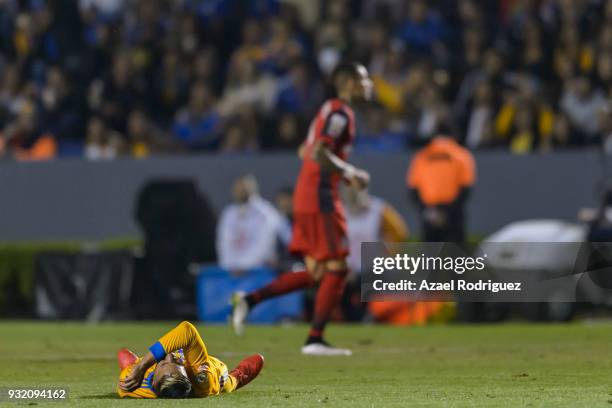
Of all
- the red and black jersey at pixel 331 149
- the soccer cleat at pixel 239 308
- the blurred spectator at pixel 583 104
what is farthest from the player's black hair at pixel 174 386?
the blurred spectator at pixel 583 104

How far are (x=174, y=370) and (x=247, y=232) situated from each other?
34.4ft

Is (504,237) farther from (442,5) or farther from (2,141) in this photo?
(2,141)

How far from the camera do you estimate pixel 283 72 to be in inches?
823

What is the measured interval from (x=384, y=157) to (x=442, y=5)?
2.58 metres

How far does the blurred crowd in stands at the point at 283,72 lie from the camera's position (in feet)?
63.0

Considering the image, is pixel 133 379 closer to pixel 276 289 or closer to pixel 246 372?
pixel 246 372

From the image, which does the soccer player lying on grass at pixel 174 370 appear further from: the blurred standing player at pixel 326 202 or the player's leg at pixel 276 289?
the player's leg at pixel 276 289

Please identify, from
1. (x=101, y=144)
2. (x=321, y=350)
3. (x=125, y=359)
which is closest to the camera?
(x=125, y=359)

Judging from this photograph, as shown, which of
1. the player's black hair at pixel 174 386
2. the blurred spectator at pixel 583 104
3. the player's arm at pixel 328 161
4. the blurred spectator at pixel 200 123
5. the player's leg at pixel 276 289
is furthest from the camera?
the blurred spectator at pixel 200 123

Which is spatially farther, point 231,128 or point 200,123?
point 200,123

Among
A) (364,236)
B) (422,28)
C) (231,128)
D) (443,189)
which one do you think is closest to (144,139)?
(231,128)

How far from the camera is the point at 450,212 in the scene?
18219mm

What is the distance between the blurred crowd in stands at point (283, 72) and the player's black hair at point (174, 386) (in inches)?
410


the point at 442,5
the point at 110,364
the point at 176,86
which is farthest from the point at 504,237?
the point at 110,364
